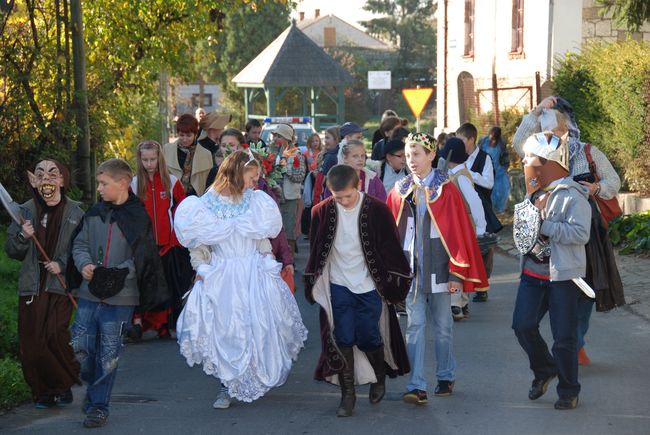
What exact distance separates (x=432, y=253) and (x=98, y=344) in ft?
7.67

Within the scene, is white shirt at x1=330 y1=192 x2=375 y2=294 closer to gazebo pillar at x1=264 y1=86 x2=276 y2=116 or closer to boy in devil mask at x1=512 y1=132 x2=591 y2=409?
boy in devil mask at x1=512 y1=132 x2=591 y2=409

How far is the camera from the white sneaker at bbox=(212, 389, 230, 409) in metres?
7.47

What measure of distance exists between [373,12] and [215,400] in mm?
89502

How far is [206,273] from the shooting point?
7.43 metres

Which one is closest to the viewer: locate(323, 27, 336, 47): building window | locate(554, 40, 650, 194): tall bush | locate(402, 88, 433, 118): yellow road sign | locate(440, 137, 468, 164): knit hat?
locate(440, 137, 468, 164): knit hat

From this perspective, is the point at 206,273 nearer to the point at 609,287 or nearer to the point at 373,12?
the point at 609,287

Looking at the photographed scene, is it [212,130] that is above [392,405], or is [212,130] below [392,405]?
above

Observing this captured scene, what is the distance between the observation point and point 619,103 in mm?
16156

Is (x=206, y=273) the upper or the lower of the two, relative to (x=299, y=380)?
upper

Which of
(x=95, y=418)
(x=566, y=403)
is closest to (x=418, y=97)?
(x=566, y=403)

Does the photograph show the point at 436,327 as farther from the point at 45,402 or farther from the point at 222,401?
the point at 45,402

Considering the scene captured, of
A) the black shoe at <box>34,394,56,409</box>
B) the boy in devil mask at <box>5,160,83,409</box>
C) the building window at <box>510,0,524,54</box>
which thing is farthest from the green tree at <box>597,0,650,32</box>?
the building window at <box>510,0,524,54</box>

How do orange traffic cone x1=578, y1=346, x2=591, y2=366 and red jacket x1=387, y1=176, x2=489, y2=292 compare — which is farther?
orange traffic cone x1=578, y1=346, x2=591, y2=366

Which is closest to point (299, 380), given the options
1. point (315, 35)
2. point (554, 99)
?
point (554, 99)
